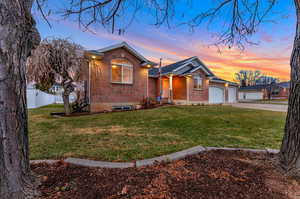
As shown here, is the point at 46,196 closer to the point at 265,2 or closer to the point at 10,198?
the point at 10,198

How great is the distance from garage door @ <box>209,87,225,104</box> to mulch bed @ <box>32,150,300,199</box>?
51.3ft

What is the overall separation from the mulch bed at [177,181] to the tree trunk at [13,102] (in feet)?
1.03

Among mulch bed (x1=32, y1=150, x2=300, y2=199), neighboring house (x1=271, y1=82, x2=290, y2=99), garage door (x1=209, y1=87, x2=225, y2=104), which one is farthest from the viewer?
neighboring house (x1=271, y1=82, x2=290, y2=99)

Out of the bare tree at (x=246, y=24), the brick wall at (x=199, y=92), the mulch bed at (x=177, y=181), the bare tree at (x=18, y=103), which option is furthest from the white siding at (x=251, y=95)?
the bare tree at (x=18, y=103)

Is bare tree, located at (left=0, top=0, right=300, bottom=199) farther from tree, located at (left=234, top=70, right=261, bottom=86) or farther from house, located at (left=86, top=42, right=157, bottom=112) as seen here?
tree, located at (left=234, top=70, right=261, bottom=86)

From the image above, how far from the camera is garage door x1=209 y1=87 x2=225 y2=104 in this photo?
16.7 metres

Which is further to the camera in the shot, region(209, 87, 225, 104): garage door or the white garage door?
the white garage door

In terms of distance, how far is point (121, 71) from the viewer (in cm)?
1033

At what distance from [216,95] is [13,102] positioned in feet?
61.0

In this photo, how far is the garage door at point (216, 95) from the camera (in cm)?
1673

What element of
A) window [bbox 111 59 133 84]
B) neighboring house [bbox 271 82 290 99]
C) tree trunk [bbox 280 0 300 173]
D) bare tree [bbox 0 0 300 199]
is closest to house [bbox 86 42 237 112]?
window [bbox 111 59 133 84]

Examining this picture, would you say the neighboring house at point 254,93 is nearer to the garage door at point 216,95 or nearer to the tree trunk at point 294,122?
the garage door at point 216,95

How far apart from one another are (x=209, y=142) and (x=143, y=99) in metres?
8.29

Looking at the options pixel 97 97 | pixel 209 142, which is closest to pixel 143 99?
pixel 97 97
